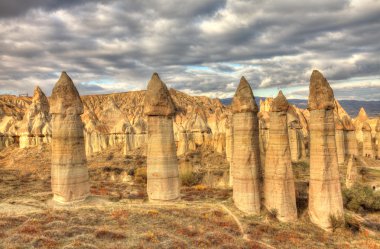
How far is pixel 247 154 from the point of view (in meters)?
20.0

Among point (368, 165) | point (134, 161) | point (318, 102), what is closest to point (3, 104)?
point (134, 161)

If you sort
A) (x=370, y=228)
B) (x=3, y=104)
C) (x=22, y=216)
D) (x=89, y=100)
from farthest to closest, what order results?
(x=89, y=100) → (x=3, y=104) → (x=370, y=228) → (x=22, y=216)

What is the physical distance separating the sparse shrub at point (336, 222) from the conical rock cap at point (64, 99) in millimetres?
14721

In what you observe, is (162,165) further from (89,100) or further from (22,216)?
(89,100)

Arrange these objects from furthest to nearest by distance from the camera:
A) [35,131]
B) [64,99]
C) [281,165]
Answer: [35,131] < [64,99] < [281,165]

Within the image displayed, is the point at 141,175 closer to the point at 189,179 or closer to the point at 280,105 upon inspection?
the point at 189,179

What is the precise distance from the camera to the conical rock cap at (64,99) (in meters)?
20.4

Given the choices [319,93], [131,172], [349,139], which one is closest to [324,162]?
[319,93]

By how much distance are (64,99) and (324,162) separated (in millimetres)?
14318

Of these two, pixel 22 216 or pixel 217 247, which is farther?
pixel 22 216

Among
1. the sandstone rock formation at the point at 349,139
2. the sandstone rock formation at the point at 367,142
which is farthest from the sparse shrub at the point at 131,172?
the sandstone rock formation at the point at 367,142

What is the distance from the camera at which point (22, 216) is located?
719 inches

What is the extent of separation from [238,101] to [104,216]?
9387 mm

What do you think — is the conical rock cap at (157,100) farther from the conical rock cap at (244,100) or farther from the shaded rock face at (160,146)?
the conical rock cap at (244,100)
